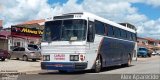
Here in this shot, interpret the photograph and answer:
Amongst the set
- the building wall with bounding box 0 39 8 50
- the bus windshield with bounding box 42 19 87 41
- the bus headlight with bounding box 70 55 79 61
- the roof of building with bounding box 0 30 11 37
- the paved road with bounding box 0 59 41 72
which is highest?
the roof of building with bounding box 0 30 11 37

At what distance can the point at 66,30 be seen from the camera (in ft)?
67.3

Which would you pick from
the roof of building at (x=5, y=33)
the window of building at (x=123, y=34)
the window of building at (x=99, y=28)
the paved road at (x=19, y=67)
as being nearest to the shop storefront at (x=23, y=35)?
the roof of building at (x=5, y=33)

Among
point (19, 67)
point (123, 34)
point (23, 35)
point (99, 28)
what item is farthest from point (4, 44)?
point (99, 28)

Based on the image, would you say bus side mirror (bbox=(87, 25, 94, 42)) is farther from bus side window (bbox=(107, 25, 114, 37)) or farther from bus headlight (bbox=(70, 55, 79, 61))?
bus side window (bbox=(107, 25, 114, 37))

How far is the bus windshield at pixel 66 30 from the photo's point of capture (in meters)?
20.3

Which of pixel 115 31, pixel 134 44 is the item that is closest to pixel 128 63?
pixel 134 44

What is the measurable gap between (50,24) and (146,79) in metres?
6.81

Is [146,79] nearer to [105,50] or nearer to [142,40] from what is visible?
[105,50]

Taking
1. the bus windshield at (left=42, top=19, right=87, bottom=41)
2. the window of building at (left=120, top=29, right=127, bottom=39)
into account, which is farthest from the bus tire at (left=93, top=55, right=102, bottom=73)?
the window of building at (left=120, top=29, right=127, bottom=39)

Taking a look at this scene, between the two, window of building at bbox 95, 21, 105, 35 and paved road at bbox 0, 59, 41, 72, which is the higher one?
window of building at bbox 95, 21, 105, 35

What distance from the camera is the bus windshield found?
20312 mm

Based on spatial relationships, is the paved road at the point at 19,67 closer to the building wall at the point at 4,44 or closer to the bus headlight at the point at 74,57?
the bus headlight at the point at 74,57

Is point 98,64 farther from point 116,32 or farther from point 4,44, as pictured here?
point 4,44

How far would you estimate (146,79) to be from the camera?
17047mm
